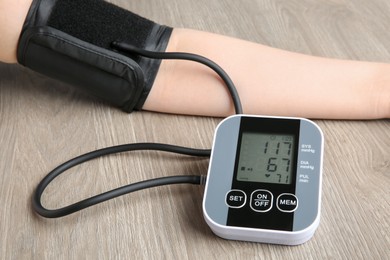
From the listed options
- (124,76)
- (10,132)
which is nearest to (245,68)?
(124,76)

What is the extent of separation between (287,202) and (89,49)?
0.28 m

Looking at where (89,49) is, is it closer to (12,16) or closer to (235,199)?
(12,16)

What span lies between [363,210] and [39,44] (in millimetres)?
393

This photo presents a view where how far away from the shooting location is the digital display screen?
498mm

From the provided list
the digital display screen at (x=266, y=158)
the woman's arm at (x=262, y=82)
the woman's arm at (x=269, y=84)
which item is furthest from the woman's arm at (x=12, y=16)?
the digital display screen at (x=266, y=158)

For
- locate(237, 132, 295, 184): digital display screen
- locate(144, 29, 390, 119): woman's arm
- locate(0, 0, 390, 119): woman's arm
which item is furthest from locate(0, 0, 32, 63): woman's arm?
locate(237, 132, 295, 184): digital display screen

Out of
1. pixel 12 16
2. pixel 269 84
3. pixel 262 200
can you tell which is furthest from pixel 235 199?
pixel 12 16

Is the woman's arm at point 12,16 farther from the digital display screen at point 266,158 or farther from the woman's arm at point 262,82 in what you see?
the digital display screen at point 266,158

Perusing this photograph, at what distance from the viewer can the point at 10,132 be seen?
621 millimetres

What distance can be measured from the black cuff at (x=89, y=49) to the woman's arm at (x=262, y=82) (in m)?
0.02

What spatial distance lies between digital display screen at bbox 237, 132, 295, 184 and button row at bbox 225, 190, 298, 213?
2 centimetres

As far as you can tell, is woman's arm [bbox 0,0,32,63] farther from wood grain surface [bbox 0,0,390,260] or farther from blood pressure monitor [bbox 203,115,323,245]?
blood pressure monitor [bbox 203,115,323,245]

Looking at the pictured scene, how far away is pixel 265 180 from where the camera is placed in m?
0.50

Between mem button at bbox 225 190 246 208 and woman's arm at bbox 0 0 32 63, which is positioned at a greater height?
mem button at bbox 225 190 246 208
